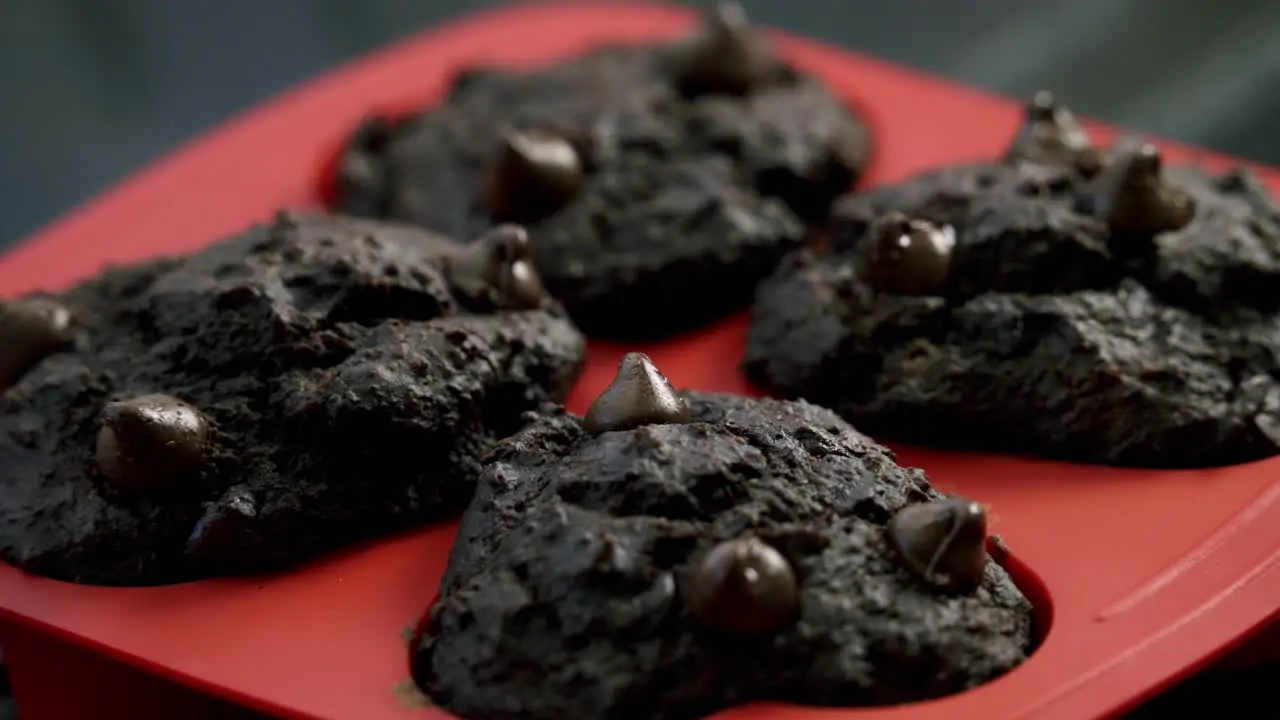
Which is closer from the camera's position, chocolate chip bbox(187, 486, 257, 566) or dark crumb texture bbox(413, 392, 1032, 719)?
dark crumb texture bbox(413, 392, 1032, 719)

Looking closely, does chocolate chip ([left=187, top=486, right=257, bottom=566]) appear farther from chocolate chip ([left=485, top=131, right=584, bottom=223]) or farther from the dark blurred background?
the dark blurred background

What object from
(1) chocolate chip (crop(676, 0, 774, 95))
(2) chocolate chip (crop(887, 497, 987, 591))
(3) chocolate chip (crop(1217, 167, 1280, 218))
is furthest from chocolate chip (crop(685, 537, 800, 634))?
(1) chocolate chip (crop(676, 0, 774, 95))

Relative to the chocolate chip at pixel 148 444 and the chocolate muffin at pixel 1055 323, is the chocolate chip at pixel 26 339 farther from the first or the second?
the chocolate muffin at pixel 1055 323

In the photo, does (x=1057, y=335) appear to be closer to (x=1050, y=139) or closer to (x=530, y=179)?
(x=1050, y=139)

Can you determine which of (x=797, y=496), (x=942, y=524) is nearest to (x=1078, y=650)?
(x=942, y=524)

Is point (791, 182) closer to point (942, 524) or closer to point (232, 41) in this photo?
point (942, 524)
